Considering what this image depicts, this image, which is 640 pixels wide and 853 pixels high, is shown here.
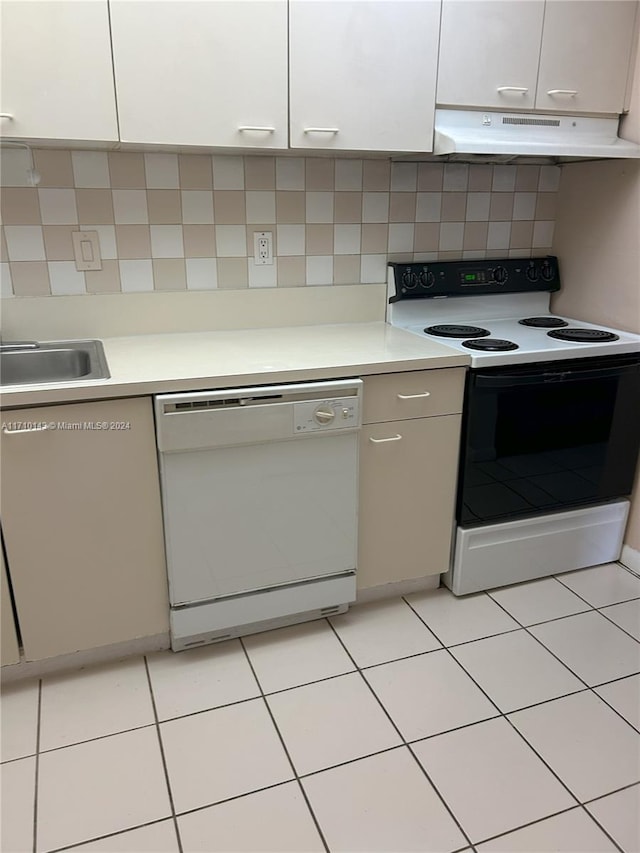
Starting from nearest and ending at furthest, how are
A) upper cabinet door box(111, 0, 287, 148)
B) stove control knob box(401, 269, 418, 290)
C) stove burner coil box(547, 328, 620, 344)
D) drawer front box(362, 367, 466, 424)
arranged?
upper cabinet door box(111, 0, 287, 148), drawer front box(362, 367, 466, 424), stove burner coil box(547, 328, 620, 344), stove control knob box(401, 269, 418, 290)

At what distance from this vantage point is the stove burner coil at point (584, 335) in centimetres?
215

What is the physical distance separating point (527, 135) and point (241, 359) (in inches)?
47.0

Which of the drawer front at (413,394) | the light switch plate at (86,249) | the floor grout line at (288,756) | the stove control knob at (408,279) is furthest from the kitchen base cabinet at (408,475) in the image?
the light switch plate at (86,249)

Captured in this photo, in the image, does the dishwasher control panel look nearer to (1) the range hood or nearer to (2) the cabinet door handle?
(2) the cabinet door handle

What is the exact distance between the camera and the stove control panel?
2355 mm

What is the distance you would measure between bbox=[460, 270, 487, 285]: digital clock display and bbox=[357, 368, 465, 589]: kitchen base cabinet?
63 cm

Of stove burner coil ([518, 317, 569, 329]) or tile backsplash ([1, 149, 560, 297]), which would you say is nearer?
tile backsplash ([1, 149, 560, 297])

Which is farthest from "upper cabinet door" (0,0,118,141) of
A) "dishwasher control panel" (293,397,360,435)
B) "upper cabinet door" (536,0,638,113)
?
"upper cabinet door" (536,0,638,113)

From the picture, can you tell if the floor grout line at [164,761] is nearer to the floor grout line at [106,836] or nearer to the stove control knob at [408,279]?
the floor grout line at [106,836]

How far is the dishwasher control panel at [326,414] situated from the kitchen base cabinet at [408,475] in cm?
7

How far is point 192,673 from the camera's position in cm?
184

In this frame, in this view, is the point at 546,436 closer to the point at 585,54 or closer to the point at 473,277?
the point at 473,277

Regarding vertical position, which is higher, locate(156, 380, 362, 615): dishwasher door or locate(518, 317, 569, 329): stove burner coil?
locate(518, 317, 569, 329): stove burner coil

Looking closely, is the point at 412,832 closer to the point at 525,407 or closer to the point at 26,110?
the point at 525,407
